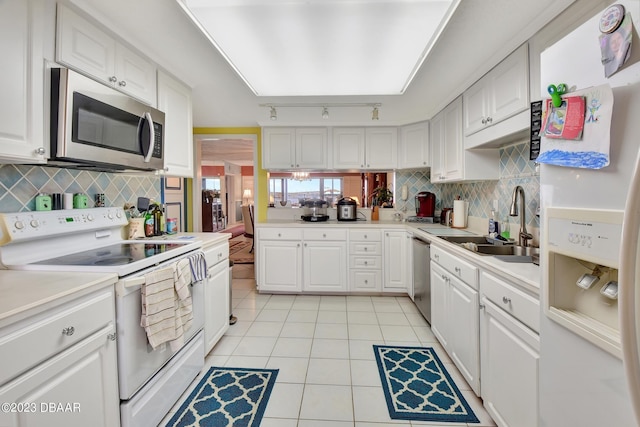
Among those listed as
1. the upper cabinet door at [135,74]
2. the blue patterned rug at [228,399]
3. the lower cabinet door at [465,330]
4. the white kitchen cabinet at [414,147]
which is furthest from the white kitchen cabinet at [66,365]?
the white kitchen cabinet at [414,147]

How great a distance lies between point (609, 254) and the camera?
684mm

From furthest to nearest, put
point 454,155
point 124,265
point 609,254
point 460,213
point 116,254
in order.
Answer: point 460,213
point 454,155
point 116,254
point 124,265
point 609,254

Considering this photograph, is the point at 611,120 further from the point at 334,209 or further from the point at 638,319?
the point at 334,209

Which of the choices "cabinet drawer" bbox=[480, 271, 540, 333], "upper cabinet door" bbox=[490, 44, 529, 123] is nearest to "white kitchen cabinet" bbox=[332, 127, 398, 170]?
"upper cabinet door" bbox=[490, 44, 529, 123]

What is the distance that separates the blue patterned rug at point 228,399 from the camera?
5.10 ft

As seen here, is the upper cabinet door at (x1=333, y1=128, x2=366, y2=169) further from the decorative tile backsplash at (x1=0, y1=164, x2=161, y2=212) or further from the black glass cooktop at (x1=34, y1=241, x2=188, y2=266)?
the black glass cooktop at (x1=34, y1=241, x2=188, y2=266)

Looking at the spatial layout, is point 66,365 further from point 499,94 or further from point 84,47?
point 499,94

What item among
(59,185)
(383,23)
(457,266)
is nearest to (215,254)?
(59,185)

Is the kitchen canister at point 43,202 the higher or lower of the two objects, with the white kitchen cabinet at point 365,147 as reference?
lower

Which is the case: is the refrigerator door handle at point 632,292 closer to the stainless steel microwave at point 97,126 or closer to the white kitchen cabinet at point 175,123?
the stainless steel microwave at point 97,126

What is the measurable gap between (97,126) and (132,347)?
114cm

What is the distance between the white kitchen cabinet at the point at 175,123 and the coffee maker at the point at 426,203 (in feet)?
9.00

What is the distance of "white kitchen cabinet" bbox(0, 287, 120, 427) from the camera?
842mm

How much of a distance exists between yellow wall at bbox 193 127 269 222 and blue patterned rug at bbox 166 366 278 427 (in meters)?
2.31
